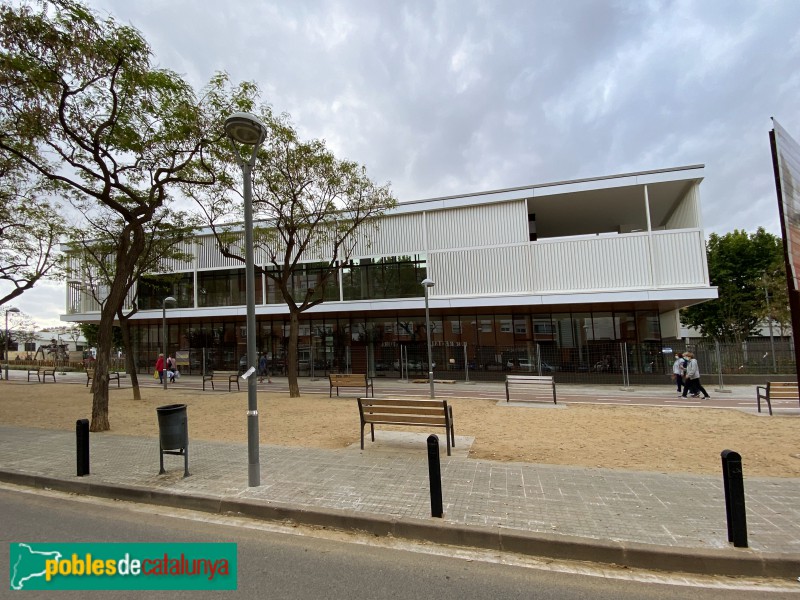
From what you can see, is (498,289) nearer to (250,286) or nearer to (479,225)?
(479,225)

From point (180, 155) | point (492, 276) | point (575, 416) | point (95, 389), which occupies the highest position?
point (180, 155)

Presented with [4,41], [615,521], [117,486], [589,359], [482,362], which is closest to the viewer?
[615,521]

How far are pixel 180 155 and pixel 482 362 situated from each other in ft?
56.2

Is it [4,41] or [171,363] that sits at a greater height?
[4,41]

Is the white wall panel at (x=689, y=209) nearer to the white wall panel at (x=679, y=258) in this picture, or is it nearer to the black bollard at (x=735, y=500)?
the white wall panel at (x=679, y=258)

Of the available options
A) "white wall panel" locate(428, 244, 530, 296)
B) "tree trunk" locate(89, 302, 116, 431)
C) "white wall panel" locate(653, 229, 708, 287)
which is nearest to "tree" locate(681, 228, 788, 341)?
"white wall panel" locate(653, 229, 708, 287)

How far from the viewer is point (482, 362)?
22625 mm

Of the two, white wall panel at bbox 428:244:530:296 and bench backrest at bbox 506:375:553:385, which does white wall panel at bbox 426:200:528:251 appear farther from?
bench backrest at bbox 506:375:553:385

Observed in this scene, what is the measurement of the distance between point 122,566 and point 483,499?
12.2ft

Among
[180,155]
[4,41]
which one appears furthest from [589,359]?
[4,41]

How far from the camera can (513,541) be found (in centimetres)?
402

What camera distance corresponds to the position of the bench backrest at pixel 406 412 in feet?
23.8

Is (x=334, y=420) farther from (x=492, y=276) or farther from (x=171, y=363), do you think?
(x=171, y=363)

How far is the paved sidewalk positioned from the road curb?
10 millimetres
